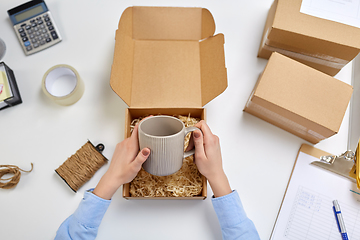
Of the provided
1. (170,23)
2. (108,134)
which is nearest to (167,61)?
(170,23)

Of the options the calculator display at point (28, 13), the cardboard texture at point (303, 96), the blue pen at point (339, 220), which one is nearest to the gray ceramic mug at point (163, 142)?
the cardboard texture at point (303, 96)

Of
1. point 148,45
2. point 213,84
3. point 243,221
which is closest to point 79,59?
point 148,45

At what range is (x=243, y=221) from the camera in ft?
2.12

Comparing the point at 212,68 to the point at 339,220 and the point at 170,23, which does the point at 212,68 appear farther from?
the point at 339,220

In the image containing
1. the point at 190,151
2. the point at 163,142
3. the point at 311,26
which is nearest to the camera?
the point at 163,142

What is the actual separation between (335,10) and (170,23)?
0.49 meters

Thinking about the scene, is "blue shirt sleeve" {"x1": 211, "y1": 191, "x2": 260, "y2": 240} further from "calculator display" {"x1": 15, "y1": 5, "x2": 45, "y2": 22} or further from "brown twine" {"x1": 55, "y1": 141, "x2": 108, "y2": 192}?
"calculator display" {"x1": 15, "y1": 5, "x2": 45, "y2": 22}

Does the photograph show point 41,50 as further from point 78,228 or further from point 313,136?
point 313,136

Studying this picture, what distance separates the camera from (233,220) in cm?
64

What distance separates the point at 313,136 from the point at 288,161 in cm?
11

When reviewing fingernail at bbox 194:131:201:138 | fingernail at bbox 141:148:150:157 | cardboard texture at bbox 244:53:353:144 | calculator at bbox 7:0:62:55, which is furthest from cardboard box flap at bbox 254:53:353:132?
calculator at bbox 7:0:62:55

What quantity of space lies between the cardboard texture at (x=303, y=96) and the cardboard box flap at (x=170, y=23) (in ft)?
0.81

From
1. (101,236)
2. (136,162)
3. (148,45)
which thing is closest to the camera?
(136,162)

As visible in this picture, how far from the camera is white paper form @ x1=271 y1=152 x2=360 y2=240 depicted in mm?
710
